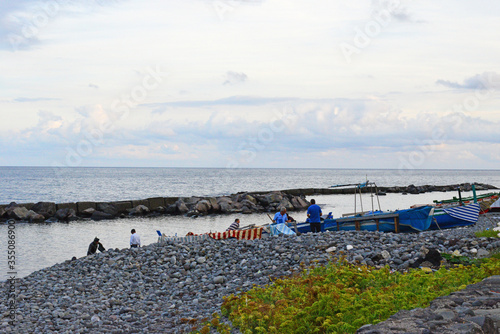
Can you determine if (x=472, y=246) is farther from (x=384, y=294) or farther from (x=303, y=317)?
(x=303, y=317)

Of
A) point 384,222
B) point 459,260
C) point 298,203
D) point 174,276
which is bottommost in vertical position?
point 174,276

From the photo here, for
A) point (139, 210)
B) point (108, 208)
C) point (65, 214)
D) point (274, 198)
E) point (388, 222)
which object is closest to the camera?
point (388, 222)

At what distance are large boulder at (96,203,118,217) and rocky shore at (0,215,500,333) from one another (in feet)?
102

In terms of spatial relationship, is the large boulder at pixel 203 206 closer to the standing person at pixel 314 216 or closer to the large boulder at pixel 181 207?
the large boulder at pixel 181 207

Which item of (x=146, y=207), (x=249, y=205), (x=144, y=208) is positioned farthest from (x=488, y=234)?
(x=249, y=205)

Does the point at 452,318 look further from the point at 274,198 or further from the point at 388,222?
the point at 274,198

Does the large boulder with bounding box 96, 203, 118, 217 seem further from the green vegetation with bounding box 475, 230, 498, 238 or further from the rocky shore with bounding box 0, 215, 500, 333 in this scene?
the green vegetation with bounding box 475, 230, 498, 238

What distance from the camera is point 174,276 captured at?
46.5 ft

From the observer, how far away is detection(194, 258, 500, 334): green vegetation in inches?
265

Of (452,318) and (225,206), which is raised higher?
(225,206)

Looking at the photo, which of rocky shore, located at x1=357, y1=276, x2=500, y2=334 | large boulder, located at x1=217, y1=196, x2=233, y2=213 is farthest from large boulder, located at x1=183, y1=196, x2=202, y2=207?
rocky shore, located at x1=357, y1=276, x2=500, y2=334

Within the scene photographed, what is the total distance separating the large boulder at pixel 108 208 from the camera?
155 ft

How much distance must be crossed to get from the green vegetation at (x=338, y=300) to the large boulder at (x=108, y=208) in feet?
132

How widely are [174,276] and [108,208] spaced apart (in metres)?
35.6
